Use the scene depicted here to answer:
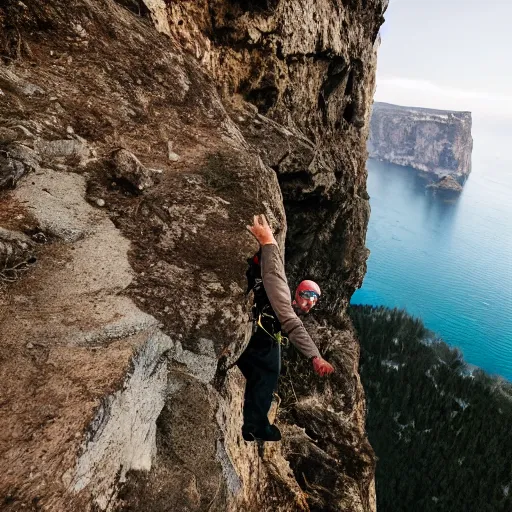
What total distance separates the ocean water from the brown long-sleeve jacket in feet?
324

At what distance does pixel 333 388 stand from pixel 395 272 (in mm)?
115196

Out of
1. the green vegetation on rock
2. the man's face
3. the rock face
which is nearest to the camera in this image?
the rock face

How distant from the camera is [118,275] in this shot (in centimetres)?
555

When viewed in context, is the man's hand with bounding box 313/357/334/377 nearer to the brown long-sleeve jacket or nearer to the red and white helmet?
the brown long-sleeve jacket

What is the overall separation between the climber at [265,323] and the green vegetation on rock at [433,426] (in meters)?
52.8

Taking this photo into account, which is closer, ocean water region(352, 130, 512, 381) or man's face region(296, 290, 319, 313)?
man's face region(296, 290, 319, 313)

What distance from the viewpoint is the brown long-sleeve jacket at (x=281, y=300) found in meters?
4.68

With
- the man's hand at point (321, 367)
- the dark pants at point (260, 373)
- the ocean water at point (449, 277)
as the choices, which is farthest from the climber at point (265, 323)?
the ocean water at point (449, 277)

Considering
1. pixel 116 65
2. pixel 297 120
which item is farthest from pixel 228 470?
pixel 297 120

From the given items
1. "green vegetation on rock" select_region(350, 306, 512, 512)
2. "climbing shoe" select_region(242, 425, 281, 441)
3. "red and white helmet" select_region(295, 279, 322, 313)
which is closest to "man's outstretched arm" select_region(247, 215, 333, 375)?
"red and white helmet" select_region(295, 279, 322, 313)

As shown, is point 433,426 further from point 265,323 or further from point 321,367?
point 321,367

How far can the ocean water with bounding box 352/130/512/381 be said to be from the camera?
9281cm

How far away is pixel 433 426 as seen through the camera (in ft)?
195

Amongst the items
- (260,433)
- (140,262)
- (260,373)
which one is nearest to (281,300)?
(260,373)
